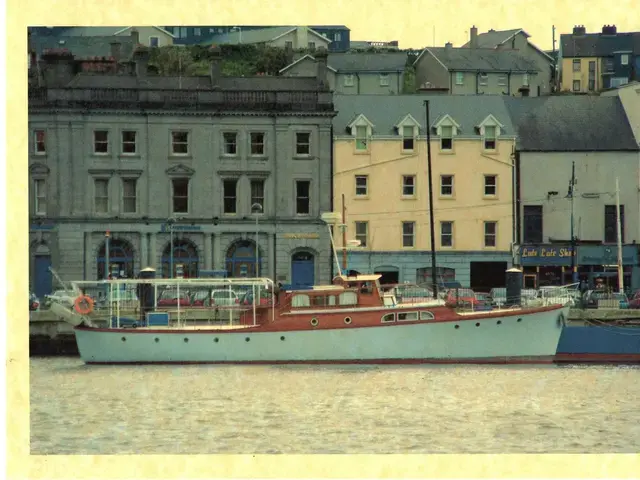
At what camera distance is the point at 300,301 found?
4688 centimetres

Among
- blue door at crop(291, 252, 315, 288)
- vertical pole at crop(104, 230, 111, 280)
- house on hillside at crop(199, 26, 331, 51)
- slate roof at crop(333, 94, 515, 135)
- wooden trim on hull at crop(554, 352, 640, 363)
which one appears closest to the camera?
wooden trim on hull at crop(554, 352, 640, 363)

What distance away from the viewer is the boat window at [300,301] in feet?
154

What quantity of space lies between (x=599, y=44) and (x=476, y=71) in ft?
29.0

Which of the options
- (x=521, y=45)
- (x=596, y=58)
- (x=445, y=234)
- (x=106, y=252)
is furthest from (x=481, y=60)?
(x=106, y=252)

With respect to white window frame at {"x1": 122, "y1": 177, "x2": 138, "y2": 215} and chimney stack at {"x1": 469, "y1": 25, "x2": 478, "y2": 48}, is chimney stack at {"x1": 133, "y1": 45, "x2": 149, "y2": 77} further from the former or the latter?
chimney stack at {"x1": 469, "y1": 25, "x2": 478, "y2": 48}

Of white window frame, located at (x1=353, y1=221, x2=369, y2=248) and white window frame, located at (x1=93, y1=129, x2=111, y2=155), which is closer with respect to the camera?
white window frame, located at (x1=93, y1=129, x2=111, y2=155)

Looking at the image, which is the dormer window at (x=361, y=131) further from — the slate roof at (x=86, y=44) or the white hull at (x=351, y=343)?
the white hull at (x=351, y=343)

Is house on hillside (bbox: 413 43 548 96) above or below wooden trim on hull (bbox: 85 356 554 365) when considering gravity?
above

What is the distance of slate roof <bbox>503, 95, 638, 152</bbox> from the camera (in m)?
66.3

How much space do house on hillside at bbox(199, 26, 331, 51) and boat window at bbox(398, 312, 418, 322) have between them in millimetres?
42897

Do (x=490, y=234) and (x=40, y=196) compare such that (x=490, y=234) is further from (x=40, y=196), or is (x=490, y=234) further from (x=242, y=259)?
(x=40, y=196)

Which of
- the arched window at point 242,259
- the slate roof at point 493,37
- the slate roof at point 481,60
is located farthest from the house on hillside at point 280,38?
the arched window at point 242,259

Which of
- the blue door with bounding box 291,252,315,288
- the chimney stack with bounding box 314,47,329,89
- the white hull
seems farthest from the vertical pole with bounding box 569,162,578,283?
the white hull
